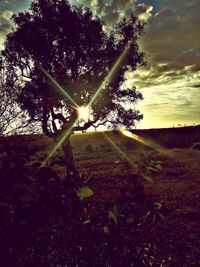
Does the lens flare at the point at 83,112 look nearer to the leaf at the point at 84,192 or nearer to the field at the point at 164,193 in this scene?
the field at the point at 164,193

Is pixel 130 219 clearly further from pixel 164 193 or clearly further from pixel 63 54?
pixel 63 54

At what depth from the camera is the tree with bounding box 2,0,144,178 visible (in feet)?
60.8

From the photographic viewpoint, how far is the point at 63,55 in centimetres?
1889

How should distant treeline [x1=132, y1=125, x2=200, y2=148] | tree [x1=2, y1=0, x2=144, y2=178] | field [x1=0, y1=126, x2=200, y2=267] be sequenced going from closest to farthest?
field [x1=0, y1=126, x2=200, y2=267] < tree [x1=2, y1=0, x2=144, y2=178] < distant treeline [x1=132, y1=125, x2=200, y2=148]

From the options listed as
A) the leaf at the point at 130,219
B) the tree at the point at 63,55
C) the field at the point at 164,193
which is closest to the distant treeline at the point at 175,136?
the field at the point at 164,193

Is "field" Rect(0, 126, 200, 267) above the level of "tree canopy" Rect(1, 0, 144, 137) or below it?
below

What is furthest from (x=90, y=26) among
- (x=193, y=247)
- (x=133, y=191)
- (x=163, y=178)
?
(x=133, y=191)

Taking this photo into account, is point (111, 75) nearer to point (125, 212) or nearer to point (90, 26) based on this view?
point (90, 26)

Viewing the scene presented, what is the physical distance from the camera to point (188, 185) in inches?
570

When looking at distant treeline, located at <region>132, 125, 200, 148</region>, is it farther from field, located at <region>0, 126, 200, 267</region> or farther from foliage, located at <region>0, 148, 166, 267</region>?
foliage, located at <region>0, 148, 166, 267</region>

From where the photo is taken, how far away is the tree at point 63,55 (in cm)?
1853

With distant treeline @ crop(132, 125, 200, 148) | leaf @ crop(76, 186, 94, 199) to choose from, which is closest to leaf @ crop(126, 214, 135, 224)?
leaf @ crop(76, 186, 94, 199)

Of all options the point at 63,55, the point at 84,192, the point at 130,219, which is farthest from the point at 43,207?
the point at 63,55

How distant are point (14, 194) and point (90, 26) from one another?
17.6m
